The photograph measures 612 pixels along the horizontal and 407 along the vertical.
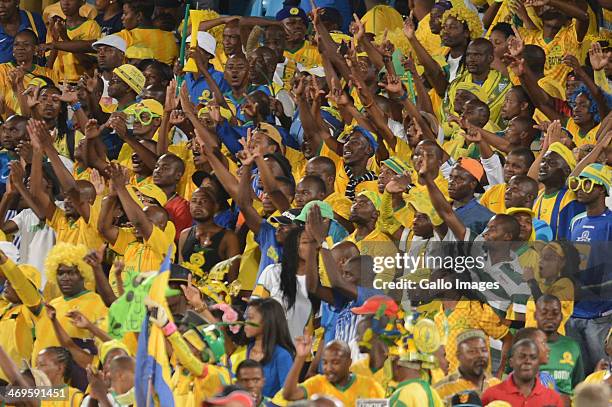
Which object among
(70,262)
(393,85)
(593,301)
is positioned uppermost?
(393,85)

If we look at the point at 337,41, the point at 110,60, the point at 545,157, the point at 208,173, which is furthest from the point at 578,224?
the point at 110,60

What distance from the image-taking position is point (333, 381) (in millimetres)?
9719

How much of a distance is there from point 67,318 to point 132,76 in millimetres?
3873

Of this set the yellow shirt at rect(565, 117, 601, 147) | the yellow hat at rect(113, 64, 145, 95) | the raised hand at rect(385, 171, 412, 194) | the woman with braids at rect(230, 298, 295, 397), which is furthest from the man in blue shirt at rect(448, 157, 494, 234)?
the yellow hat at rect(113, 64, 145, 95)

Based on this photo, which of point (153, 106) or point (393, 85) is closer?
point (393, 85)

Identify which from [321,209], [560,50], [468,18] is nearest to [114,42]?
[468,18]

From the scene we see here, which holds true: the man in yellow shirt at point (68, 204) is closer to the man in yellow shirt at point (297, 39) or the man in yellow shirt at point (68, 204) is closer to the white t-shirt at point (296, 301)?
the white t-shirt at point (296, 301)

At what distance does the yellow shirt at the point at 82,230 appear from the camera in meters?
12.9

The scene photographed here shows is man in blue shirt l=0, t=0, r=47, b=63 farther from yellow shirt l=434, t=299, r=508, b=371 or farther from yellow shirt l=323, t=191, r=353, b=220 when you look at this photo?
yellow shirt l=434, t=299, r=508, b=371

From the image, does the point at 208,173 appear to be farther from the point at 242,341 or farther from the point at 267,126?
the point at 242,341

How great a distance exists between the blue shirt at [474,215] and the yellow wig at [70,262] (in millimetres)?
2304

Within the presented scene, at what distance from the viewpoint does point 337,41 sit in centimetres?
1476

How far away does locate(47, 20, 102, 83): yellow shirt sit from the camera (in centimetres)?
1634

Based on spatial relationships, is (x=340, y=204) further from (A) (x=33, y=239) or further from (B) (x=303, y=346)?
(B) (x=303, y=346)
